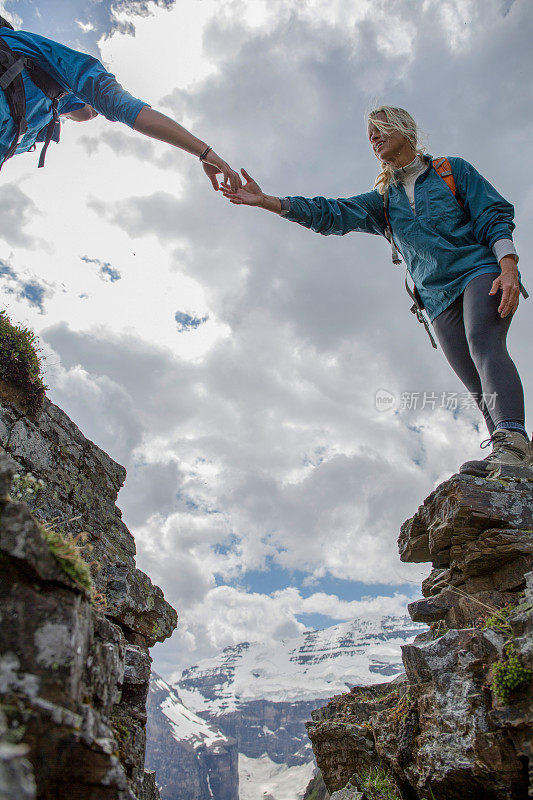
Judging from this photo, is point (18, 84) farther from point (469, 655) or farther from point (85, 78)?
point (469, 655)

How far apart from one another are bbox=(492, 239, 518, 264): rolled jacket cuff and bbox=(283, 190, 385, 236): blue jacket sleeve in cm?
213

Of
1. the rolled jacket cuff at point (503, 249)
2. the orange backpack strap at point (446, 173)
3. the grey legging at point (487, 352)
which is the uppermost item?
the orange backpack strap at point (446, 173)

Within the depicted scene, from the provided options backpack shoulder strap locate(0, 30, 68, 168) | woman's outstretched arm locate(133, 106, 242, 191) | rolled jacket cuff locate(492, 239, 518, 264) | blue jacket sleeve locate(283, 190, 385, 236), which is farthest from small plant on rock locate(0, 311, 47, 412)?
rolled jacket cuff locate(492, 239, 518, 264)

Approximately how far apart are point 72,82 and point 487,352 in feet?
21.2

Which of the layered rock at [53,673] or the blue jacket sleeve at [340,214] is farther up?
the blue jacket sleeve at [340,214]

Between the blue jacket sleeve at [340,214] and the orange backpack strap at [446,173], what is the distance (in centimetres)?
95

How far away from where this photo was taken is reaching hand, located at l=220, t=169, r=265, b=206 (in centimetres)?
682

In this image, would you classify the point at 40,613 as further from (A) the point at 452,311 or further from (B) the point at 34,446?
(A) the point at 452,311

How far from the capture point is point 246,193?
22.7 ft

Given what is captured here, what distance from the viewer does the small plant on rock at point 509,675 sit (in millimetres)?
3979

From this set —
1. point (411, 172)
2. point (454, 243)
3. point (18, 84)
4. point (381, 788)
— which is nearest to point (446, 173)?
point (411, 172)

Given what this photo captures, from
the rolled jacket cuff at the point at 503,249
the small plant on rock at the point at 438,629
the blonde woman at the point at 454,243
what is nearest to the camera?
the small plant on rock at the point at 438,629

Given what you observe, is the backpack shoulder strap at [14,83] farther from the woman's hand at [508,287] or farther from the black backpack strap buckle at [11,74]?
the woman's hand at [508,287]

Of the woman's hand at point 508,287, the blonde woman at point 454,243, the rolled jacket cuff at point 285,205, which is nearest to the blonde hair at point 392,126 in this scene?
the blonde woman at point 454,243
